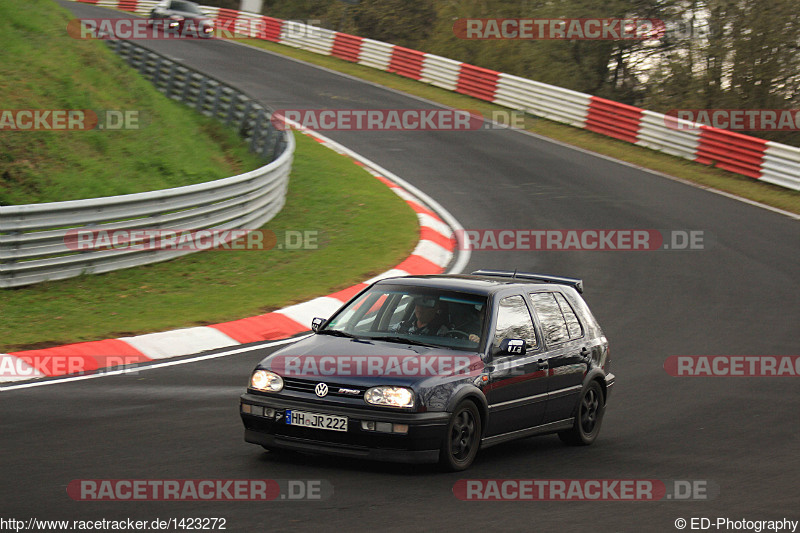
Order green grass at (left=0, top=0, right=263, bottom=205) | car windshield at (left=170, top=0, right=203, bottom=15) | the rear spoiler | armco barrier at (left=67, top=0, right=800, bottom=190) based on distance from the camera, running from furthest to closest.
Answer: car windshield at (left=170, top=0, right=203, bottom=15) → armco barrier at (left=67, top=0, right=800, bottom=190) → green grass at (left=0, top=0, right=263, bottom=205) → the rear spoiler

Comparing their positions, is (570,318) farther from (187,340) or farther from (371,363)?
(187,340)

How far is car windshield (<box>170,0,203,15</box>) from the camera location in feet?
142

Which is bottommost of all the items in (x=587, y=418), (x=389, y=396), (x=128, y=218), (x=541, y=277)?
(x=128, y=218)

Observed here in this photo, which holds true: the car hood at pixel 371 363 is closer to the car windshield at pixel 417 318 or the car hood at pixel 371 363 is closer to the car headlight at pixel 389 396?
the car headlight at pixel 389 396

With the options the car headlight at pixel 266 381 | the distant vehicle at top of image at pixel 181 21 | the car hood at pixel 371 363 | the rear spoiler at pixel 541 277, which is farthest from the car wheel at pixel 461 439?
the distant vehicle at top of image at pixel 181 21

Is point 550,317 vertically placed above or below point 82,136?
above

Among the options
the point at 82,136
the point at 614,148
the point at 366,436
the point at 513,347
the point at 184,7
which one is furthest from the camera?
the point at 184,7

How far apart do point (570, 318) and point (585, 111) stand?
21.2 metres

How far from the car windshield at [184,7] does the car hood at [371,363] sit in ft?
126

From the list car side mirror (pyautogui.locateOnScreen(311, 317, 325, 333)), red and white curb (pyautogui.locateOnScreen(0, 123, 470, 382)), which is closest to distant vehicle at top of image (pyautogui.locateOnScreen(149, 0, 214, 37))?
red and white curb (pyautogui.locateOnScreen(0, 123, 470, 382))

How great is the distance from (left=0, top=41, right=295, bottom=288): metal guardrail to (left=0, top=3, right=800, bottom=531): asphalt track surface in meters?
3.77

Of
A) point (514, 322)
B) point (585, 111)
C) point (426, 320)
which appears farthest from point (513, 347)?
point (585, 111)

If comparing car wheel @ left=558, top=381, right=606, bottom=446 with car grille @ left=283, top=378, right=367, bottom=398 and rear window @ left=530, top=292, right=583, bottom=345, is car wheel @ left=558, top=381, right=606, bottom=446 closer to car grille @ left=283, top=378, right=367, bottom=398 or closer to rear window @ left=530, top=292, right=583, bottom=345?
rear window @ left=530, top=292, right=583, bottom=345

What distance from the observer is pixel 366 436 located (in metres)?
6.72
